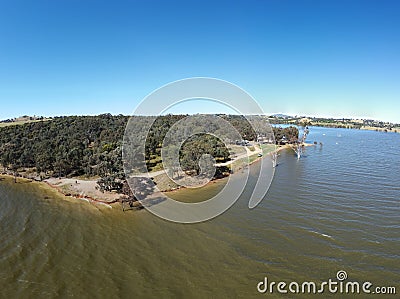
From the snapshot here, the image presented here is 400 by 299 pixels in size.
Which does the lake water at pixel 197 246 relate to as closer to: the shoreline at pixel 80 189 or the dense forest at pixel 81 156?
the shoreline at pixel 80 189

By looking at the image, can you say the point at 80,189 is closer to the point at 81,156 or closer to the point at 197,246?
the point at 81,156

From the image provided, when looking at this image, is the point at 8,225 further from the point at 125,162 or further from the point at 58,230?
the point at 125,162

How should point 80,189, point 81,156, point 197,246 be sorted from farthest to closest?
point 81,156 → point 80,189 → point 197,246

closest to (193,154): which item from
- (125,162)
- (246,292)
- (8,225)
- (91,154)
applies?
(125,162)

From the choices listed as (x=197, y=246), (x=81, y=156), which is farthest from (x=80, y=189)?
(x=197, y=246)

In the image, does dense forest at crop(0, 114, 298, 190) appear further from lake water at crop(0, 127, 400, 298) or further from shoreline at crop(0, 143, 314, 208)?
lake water at crop(0, 127, 400, 298)

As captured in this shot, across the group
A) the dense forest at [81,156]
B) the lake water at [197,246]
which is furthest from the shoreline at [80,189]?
the lake water at [197,246]

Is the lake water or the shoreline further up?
the shoreline

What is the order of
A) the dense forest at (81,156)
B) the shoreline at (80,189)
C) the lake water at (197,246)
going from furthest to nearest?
the dense forest at (81,156), the shoreline at (80,189), the lake water at (197,246)

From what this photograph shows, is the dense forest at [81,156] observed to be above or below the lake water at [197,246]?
above

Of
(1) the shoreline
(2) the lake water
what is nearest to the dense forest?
(1) the shoreline
